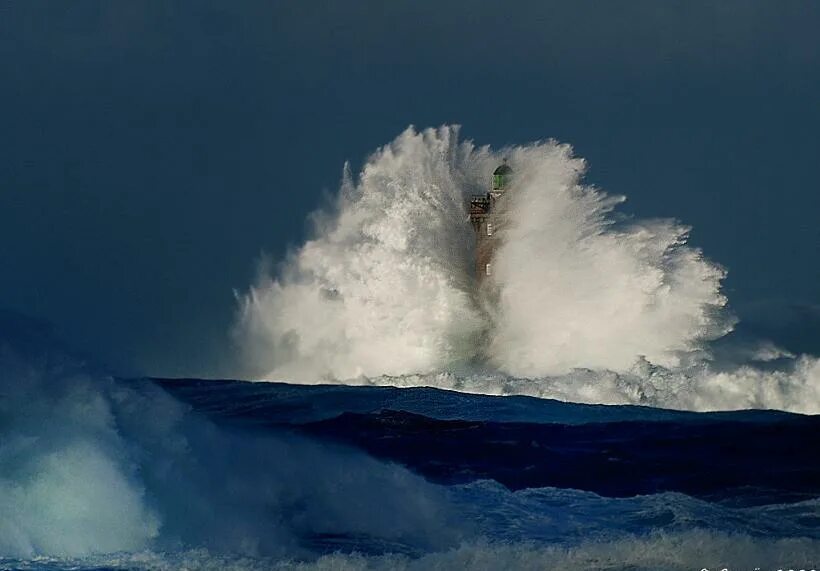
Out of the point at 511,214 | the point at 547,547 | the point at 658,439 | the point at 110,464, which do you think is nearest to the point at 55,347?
the point at 110,464

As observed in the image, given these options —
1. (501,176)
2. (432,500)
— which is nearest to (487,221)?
(501,176)

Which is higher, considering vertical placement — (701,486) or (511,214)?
(511,214)

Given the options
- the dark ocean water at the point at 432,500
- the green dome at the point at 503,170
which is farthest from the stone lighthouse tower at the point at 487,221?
the dark ocean water at the point at 432,500

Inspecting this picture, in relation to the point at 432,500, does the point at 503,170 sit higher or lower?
higher

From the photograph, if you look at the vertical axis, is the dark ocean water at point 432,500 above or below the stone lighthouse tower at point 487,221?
below

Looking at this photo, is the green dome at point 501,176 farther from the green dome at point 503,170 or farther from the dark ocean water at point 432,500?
the dark ocean water at point 432,500

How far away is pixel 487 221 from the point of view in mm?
35219

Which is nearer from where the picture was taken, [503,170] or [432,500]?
[432,500]

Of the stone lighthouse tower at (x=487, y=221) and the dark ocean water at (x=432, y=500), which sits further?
the stone lighthouse tower at (x=487, y=221)

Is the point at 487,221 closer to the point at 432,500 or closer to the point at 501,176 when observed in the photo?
the point at 501,176

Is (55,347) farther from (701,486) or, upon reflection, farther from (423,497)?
(701,486)

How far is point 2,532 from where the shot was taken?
1057 centimetres

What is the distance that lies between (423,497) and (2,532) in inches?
190

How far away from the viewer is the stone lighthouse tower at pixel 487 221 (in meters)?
35.0
